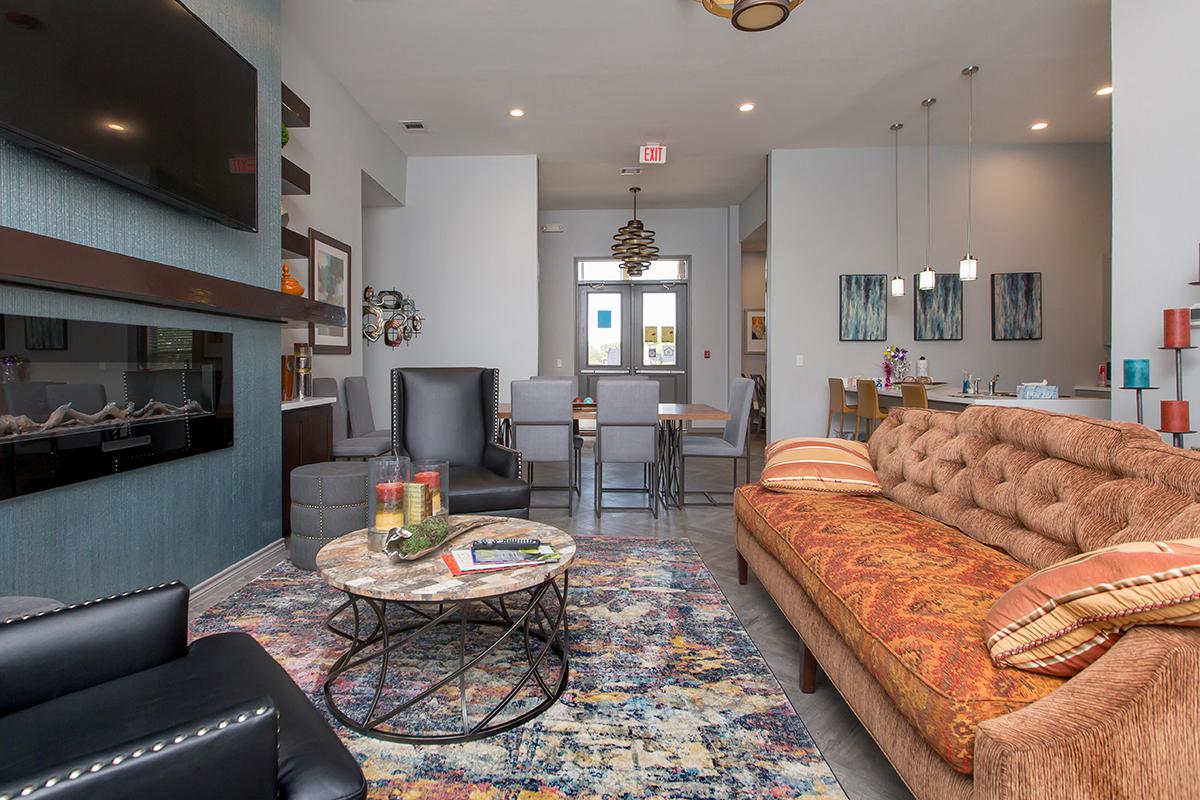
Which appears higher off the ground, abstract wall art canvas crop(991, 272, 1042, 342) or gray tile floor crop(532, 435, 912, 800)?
abstract wall art canvas crop(991, 272, 1042, 342)

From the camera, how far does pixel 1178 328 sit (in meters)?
2.94

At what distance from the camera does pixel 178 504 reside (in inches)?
102

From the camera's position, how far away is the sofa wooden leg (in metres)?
1.93

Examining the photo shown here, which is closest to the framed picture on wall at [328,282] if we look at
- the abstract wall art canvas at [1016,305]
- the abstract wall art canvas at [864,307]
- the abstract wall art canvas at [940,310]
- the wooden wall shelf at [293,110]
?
the wooden wall shelf at [293,110]

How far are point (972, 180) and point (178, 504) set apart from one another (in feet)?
24.5

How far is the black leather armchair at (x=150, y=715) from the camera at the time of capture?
2.45 ft

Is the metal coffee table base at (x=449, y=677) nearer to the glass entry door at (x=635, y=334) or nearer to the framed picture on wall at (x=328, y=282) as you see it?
the framed picture on wall at (x=328, y=282)

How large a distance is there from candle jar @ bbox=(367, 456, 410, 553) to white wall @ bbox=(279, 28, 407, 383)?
283 centimetres

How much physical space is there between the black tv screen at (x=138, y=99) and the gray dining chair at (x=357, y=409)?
2229 mm

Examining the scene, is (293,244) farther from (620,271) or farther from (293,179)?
(620,271)

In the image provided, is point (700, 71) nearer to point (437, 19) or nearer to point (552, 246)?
point (437, 19)

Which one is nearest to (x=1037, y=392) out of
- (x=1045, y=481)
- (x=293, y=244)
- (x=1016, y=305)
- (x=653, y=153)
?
(x=1016, y=305)

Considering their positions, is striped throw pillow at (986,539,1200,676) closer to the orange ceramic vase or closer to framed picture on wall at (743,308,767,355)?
the orange ceramic vase

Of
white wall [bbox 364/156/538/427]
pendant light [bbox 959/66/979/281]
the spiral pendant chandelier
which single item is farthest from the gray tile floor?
the spiral pendant chandelier
